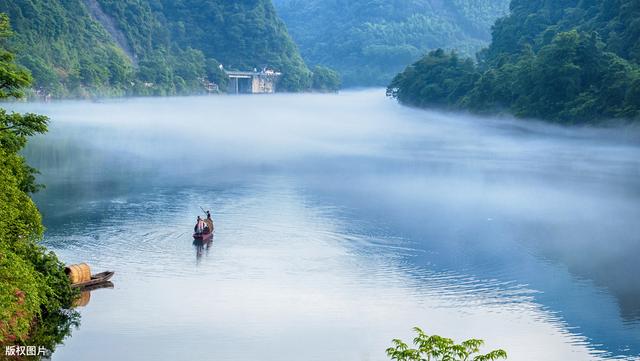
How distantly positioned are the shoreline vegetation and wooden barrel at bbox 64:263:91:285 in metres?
1.54

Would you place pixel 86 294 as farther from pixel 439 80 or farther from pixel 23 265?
→ pixel 439 80

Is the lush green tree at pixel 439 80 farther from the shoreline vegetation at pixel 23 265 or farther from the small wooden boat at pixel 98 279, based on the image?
the shoreline vegetation at pixel 23 265

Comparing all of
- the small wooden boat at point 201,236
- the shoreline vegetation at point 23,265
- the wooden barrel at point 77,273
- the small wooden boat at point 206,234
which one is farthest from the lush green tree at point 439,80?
the shoreline vegetation at point 23,265

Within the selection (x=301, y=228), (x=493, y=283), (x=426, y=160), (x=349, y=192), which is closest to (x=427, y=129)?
(x=426, y=160)

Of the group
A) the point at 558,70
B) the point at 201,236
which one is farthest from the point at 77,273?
the point at 558,70

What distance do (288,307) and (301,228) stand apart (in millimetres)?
16668

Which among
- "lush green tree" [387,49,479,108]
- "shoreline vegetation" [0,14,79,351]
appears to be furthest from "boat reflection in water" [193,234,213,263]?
"lush green tree" [387,49,479,108]

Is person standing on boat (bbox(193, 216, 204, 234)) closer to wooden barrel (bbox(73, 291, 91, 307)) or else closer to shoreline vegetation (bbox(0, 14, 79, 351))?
wooden barrel (bbox(73, 291, 91, 307))

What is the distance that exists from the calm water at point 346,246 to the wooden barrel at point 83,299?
420 mm

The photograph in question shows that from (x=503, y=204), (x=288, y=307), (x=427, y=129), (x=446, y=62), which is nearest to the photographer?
(x=288, y=307)

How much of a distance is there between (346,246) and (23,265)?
2542 centimetres

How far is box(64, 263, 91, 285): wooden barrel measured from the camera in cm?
3653

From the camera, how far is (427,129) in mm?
129000

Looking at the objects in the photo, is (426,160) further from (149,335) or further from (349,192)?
(149,335)
